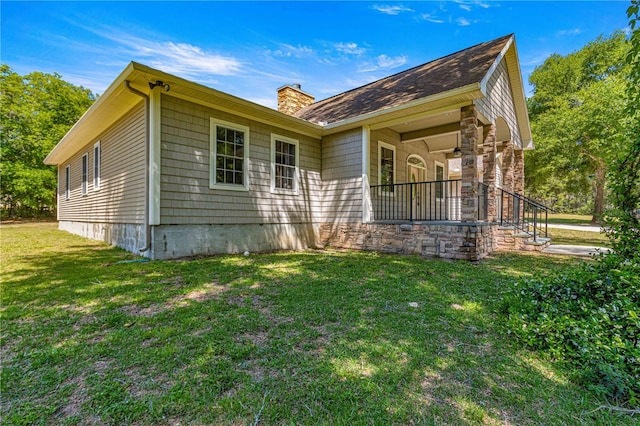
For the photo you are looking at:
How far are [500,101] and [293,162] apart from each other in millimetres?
6299

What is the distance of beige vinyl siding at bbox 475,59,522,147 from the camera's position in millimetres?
7221

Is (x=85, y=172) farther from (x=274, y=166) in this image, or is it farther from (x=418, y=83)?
(x=418, y=83)

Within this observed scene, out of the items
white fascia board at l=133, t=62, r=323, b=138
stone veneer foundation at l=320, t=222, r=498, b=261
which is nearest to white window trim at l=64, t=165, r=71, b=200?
white fascia board at l=133, t=62, r=323, b=138

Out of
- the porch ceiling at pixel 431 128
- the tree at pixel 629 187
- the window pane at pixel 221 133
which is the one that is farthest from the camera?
the porch ceiling at pixel 431 128

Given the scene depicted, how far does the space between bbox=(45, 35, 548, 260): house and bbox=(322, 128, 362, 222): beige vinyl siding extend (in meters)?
0.04

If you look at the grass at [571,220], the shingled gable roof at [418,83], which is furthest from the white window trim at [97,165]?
the grass at [571,220]

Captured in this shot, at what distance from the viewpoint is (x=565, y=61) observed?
21.5 m

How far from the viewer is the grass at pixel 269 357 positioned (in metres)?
1.58

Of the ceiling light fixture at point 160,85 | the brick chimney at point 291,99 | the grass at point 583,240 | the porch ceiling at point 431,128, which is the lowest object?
the grass at point 583,240

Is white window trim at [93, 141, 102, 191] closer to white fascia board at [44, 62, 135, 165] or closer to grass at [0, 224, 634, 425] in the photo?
white fascia board at [44, 62, 135, 165]

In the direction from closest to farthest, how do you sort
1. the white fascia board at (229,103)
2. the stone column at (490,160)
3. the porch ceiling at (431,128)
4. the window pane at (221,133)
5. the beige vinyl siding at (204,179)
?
the white fascia board at (229,103)
the beige vinyl siding at (204,179)
the window pane at (221,133)
the stone column at (490,160)
the porch ceiling at (431,128)

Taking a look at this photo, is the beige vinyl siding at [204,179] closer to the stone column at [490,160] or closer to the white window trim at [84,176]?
the stone column at [490,160]

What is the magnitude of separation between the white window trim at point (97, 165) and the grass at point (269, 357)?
548cm

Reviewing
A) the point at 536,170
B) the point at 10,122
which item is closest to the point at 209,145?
the point at 10,122
